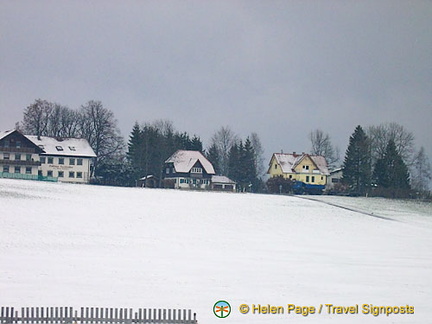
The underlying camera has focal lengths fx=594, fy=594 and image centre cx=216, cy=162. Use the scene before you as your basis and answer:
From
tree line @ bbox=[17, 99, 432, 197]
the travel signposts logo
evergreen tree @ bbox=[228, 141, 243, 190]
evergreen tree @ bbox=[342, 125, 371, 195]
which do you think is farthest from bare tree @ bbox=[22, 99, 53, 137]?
the travel signposts logo

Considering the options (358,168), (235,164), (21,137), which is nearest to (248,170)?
(235,164)

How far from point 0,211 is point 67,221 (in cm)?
556

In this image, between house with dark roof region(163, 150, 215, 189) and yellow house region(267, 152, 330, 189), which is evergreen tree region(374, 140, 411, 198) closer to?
yellow house region(267, 152, 330, 189)

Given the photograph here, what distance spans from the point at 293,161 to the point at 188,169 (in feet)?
85.0

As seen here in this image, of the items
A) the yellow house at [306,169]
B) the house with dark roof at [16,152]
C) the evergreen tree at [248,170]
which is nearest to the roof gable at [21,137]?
the house with dark roof at [16,152]

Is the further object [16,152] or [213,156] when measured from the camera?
[213,156]

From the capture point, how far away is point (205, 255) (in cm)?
3469

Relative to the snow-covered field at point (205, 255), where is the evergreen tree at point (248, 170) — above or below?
above

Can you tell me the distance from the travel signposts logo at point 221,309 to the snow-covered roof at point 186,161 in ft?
307

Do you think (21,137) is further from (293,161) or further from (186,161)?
(293,161)

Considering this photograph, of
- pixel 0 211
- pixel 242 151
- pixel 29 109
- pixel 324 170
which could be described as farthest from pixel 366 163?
pixel 0 211

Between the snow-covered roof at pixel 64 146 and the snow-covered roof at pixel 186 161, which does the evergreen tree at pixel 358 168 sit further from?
the snow-covered roof at pixel 64 146

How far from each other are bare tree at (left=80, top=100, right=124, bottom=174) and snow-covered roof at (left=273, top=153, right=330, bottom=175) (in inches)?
1366

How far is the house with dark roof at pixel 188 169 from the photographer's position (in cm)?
11544
